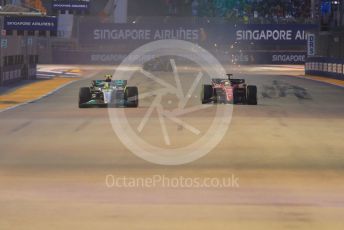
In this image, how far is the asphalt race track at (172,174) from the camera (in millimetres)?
10094

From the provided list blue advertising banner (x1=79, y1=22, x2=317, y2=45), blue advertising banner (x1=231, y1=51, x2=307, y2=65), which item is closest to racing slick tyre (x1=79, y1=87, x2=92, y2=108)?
blue advertising banner (x1=79, y1=22, x2=317, y2=45)

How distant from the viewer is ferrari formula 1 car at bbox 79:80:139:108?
26.7m

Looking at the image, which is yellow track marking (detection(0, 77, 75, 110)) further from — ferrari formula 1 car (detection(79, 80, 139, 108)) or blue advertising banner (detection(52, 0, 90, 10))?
blue advertising banner (detection(52, 0, 90, 10))

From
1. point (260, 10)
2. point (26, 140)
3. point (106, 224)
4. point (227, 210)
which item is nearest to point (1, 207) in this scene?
point (106, 224)

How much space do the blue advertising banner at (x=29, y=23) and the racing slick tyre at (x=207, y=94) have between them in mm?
26818

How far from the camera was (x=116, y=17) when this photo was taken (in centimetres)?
10281

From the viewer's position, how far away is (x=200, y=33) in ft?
269

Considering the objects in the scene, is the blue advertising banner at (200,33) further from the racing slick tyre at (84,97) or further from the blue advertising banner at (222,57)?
the racing slick tyre at (84,97)

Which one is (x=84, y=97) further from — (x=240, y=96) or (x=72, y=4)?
(x=72, y=4)

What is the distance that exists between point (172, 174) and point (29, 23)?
4409 centimetres

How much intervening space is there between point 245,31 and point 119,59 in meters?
12.3

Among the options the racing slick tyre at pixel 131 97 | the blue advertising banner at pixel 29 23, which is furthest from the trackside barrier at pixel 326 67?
the racing slick tyre at pixel 131 97
